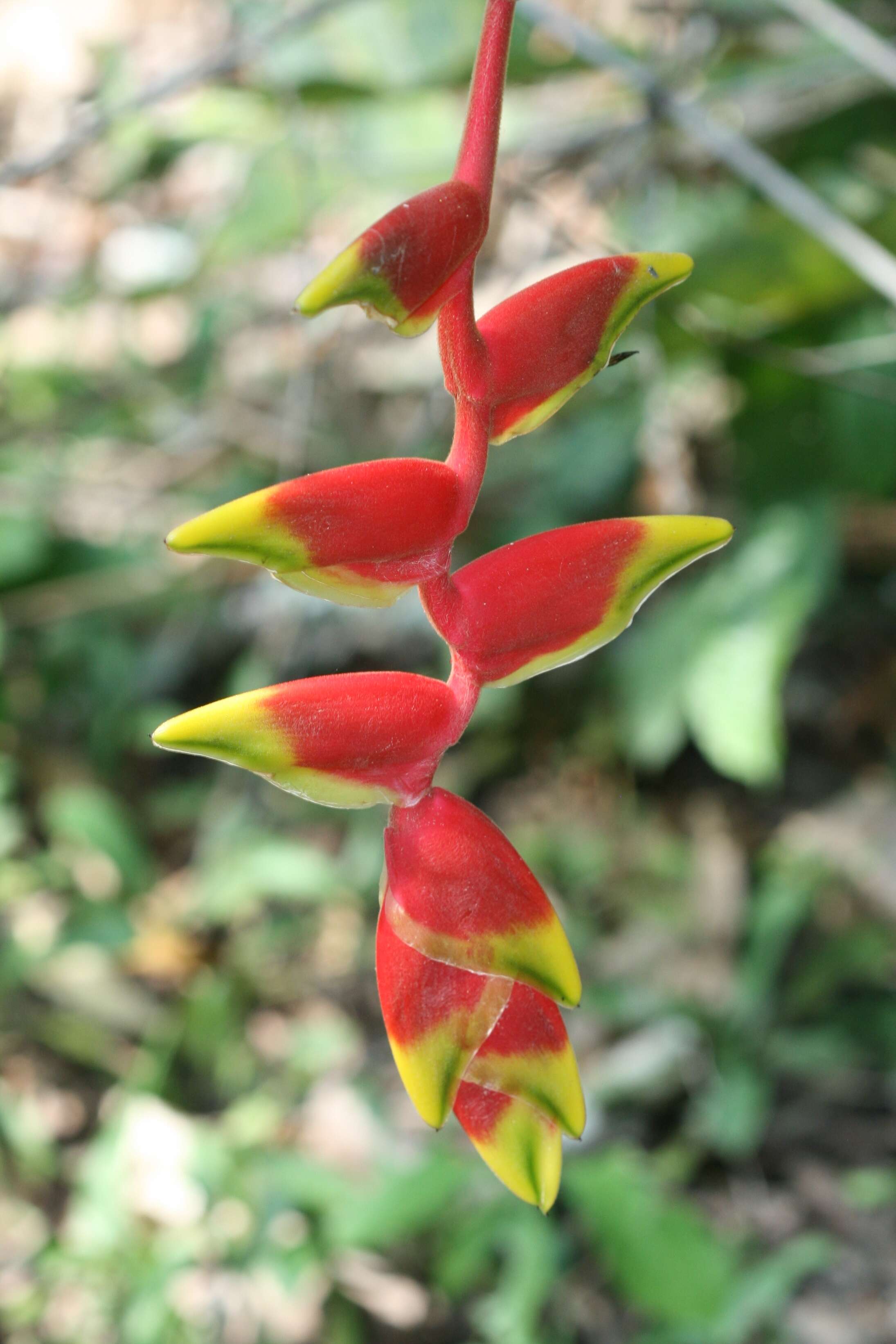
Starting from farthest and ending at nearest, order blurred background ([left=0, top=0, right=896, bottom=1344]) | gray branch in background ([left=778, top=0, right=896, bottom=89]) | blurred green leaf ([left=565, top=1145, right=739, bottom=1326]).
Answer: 1. blurred background ([left=0, top=0, right=896, bottom=1344])
2. blurred green leaf ([left=565, top=1145, right=739, bottom=1326])
3. gray branch in background ([left=778, top=0, right=896, bottom=89])

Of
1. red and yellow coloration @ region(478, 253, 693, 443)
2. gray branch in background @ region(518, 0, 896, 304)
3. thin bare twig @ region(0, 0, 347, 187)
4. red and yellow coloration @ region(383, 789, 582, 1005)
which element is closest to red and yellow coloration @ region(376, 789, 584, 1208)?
red and yellow coloration @ region(383, 789, 582, 1005)

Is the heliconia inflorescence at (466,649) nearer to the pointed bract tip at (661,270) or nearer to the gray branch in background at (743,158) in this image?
the pointed bract tip at (661,270)

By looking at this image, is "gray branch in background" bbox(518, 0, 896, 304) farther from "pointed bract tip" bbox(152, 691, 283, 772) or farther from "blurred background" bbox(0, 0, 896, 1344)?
"pointed bract tip" bbox(152, 691, 283, 772)

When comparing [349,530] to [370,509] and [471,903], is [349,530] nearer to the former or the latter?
[370,509]

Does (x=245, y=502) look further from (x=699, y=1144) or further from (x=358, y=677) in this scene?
(x=699, y=1144)

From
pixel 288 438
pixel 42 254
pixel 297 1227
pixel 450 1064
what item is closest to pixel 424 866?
pixel 450 1064

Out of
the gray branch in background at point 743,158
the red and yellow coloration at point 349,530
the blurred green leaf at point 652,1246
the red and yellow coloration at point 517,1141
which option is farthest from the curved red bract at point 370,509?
the blurred green leaf at point 652,1246
